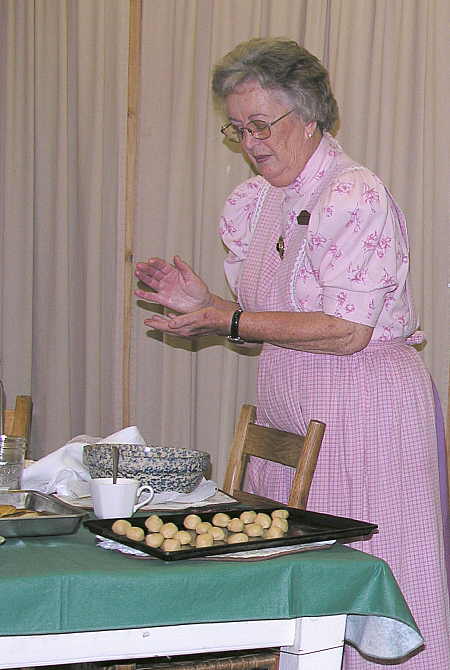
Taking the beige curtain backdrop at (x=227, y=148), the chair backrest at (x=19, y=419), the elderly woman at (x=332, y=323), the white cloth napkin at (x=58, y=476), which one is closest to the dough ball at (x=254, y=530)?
the white cloth napkin at (x=58, y=476)

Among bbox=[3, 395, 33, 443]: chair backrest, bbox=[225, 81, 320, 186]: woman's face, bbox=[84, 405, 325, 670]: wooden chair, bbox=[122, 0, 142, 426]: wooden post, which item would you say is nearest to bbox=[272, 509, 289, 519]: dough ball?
bbox=[84, 405, 325, 670]: wooden chair

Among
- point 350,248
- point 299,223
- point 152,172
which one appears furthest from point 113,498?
point 152,172

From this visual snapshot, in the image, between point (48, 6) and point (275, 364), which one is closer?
point (275, 364)

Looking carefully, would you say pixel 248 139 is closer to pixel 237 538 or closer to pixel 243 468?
pixel 243 468

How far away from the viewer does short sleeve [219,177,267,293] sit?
2.49m

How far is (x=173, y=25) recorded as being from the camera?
3.60 m

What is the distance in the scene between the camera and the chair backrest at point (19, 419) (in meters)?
2.50

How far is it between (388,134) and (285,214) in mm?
851

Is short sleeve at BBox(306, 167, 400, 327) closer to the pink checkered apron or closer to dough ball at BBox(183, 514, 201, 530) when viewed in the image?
the pink checkered apron

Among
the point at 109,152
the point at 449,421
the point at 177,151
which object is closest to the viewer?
the point at 449,421

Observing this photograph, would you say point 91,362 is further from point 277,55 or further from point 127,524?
point 127,524

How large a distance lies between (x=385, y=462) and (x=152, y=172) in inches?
73.9

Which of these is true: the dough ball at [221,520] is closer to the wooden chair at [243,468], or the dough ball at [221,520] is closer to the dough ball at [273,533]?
the dough ball at [273,533]

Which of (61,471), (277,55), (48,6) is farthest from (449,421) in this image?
(48,6)
